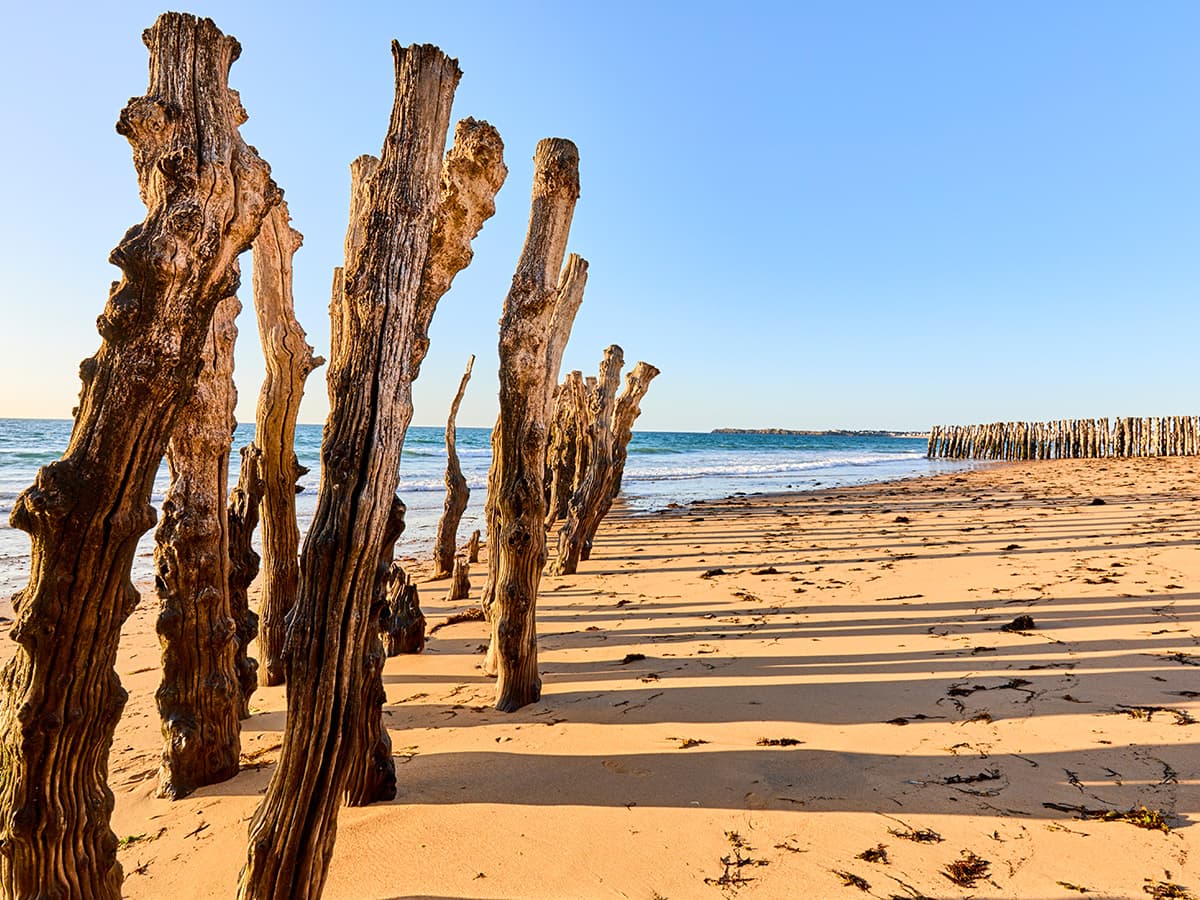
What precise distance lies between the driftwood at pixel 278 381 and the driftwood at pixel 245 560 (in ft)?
0.38

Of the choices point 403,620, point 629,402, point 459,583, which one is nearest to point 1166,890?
point 403,620

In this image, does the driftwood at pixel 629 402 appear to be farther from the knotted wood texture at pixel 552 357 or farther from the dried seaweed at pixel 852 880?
the dried seaweed at pixel 852 880

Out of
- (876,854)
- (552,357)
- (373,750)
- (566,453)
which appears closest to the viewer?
(876,854)

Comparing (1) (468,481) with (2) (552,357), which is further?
(1) (468,481)

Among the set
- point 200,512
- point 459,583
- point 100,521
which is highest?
point 100,521

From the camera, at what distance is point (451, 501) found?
27.7ft

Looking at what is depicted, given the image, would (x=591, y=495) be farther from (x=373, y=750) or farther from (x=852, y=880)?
(x=852, y=880)

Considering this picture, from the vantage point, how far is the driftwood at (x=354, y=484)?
2125mm

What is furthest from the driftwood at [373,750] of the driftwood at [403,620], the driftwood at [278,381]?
the driftwood at [403,620]

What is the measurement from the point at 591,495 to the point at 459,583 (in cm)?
264

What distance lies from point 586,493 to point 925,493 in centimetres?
1254

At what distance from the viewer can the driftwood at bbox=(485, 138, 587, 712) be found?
4266 millimetres

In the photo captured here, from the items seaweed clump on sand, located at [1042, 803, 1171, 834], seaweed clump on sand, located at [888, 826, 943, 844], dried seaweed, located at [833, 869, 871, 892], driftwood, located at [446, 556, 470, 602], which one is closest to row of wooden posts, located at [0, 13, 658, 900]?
dried seaweed, located at [833, 869, 871, 892]

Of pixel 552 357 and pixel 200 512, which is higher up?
pixel 552 357
